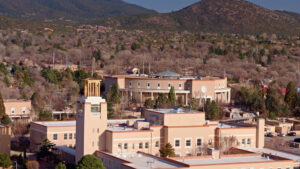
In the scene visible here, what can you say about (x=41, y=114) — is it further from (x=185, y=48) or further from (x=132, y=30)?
(x=132, y=30)

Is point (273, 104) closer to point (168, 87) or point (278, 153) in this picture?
point (168, 87)

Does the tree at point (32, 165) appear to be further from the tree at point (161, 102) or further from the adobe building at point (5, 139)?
the tree at point (161, 102)

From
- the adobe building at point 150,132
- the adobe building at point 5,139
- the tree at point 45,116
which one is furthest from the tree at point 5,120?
the adobe building at point 150,132

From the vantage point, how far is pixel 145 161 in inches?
1678

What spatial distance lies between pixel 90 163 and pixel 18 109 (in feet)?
102

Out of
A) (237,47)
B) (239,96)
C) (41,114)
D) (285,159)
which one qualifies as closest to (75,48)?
(237,47)

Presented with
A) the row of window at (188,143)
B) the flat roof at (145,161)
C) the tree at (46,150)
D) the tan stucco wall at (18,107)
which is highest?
the tan stucco wall at (18,107)

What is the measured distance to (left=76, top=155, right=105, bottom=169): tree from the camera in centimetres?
4122

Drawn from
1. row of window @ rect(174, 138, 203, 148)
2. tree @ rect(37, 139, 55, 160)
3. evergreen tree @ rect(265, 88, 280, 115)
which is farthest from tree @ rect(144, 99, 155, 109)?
row of window @ rect(174, 138, 203, 148)

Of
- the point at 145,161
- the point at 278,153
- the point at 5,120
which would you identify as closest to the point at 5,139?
the point at 5,120

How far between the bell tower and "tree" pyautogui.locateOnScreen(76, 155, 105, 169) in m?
3.71

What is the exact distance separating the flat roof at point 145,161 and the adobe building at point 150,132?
1009 millimetres

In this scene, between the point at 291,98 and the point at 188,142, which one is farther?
the point at 291,98

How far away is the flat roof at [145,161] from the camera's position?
40.5 metres
